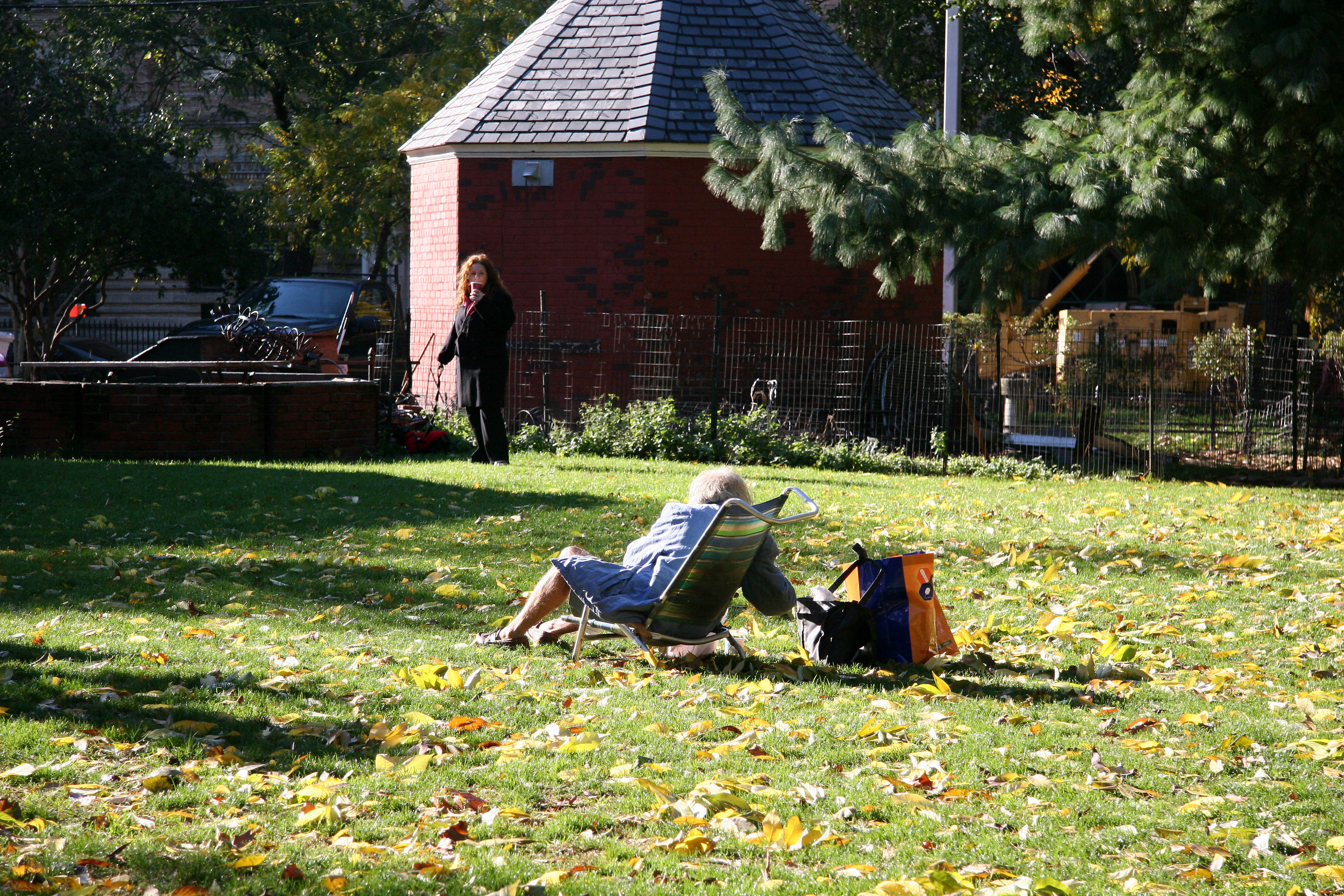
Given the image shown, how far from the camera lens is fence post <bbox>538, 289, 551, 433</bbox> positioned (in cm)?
1630

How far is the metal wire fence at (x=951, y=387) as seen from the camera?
49.2 feet

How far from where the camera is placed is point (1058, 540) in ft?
31.0

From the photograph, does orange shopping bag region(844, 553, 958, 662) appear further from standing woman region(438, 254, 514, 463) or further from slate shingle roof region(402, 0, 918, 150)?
slate shingle roof region(402, 0, 918, 150)

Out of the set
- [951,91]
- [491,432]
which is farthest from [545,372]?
[951,91]

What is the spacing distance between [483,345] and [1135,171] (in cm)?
677

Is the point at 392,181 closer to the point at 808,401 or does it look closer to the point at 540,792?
the point at 808,401

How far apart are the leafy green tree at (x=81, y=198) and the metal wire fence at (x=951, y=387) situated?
824 cm

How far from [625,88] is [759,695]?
13.9m

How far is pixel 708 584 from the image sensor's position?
555 cm

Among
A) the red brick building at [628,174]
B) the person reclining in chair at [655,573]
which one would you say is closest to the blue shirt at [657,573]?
the person reclining in chair at [655,573]

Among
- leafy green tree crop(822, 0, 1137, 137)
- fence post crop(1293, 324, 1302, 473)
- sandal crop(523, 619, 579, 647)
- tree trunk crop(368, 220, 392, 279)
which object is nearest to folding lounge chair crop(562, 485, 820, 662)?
sandal crop(523, 619, 579, 647)

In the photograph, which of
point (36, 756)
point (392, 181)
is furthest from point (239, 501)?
point (392, 181)

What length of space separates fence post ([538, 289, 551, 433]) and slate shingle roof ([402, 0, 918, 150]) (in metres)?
2.56

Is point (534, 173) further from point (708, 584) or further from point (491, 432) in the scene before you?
point (708, 584)
